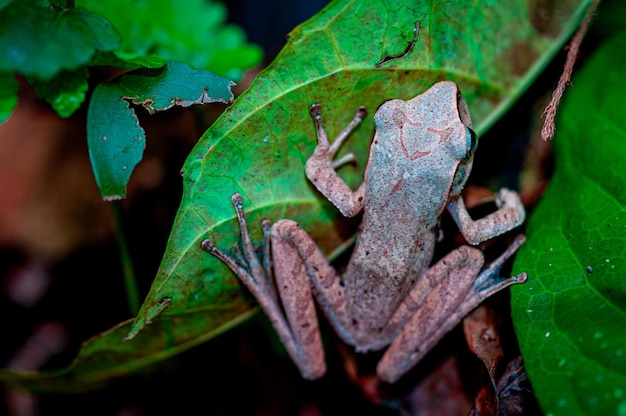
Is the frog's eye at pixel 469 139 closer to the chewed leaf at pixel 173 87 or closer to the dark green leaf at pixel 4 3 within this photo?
the chewed leaf at pixel 173 87

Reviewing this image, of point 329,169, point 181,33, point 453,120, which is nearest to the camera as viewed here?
point 453,120

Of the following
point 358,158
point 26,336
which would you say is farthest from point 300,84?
point 26,336

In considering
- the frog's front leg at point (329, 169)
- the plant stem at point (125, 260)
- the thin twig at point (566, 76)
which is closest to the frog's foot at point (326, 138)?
the frog's front leg at point (329, 169)

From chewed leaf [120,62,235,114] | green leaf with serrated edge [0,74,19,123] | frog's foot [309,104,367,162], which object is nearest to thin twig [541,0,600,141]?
frog's foot [309,104,367,162]

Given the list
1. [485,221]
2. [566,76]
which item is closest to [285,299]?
[485,221]

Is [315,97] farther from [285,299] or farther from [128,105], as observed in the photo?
[285,299]

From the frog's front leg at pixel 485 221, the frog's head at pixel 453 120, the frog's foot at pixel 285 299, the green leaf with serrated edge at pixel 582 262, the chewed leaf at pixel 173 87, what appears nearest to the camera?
the green leaf with serrated edge at pixel 582 262

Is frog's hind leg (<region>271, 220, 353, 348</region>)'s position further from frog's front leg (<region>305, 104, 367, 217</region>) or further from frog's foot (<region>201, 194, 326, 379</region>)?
frog's front leg (<region>305, 104, 367, 217</region>)
